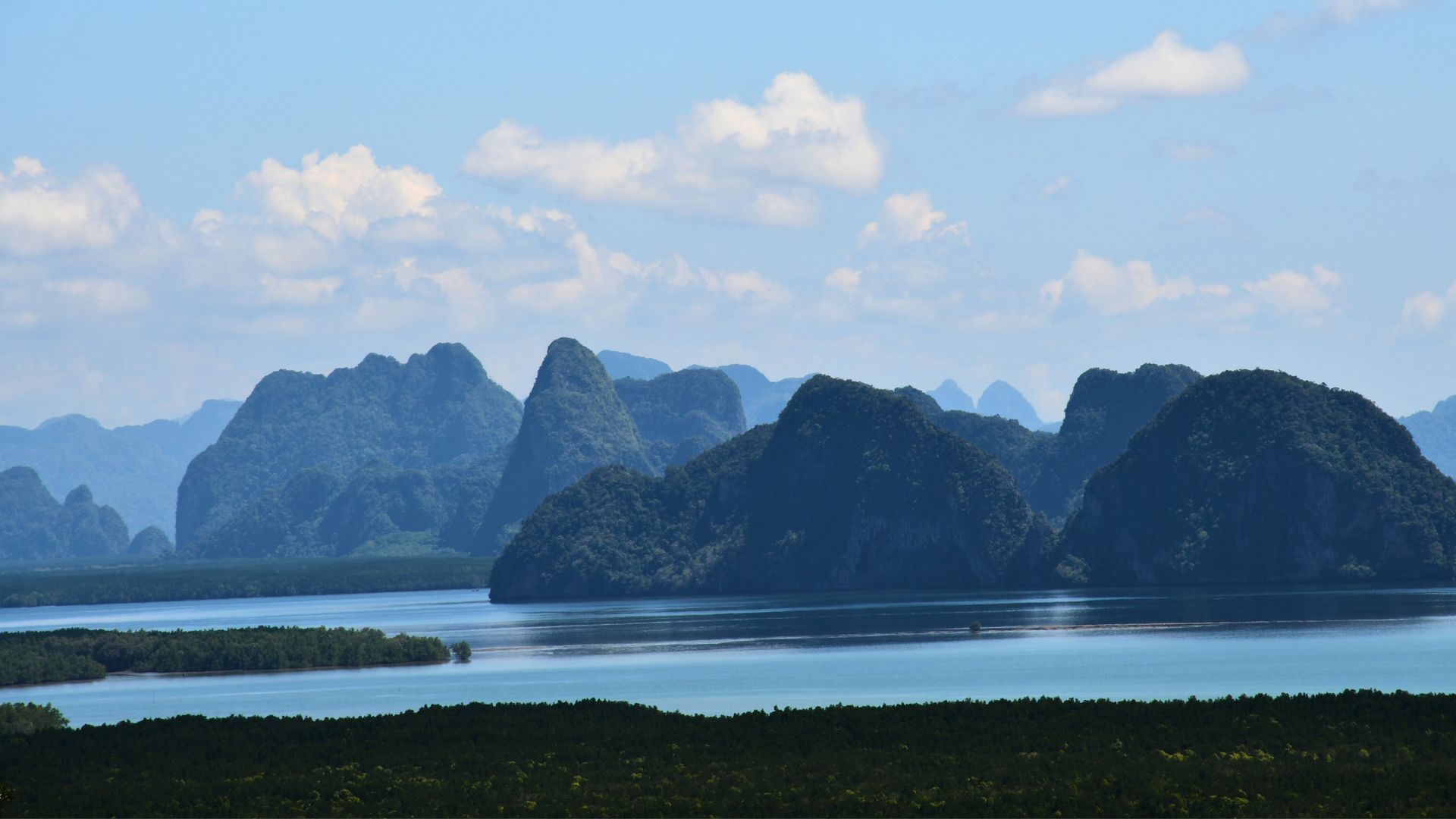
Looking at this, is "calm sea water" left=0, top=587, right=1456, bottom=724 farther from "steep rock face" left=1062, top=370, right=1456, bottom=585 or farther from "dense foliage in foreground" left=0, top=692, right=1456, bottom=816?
"dense foliage in foreground" left=0, top=692, right=1456, bottom=816

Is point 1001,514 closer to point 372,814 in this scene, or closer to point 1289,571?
point 1289,571

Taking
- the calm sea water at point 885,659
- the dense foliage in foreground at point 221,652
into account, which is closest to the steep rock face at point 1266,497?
the calm sea water at point 885,659

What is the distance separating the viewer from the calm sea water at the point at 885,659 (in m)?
83.2

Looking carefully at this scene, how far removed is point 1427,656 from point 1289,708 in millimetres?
32409

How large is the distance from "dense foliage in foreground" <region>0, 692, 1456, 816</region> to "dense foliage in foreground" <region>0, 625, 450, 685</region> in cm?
4285

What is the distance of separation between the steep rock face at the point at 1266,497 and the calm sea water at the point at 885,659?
43.6 ft

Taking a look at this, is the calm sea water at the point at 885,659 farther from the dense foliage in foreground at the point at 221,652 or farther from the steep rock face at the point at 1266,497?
the steep rock face at the point at 1266,497

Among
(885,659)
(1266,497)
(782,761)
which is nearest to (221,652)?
(885,659)

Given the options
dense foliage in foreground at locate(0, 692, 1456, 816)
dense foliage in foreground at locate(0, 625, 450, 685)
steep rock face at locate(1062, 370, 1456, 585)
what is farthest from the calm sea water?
dense foliage in foreground at locate(0, 692, 1456, 816)

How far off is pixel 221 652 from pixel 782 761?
6506 centimetres

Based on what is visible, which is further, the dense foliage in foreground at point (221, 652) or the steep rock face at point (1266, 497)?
the steep rock face at point (1266, 497)

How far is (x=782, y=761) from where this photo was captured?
5603 cm

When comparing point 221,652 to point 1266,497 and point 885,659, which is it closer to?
point 885,659

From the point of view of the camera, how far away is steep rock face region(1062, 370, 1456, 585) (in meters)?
169
